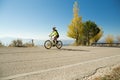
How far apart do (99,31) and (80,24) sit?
1695 centimetres

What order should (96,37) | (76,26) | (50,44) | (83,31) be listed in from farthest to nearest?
1. (96,37)
2. (83,31)
3. (76,26)
4. (50,44)

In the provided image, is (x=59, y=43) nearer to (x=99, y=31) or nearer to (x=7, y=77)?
(x=7, y=77)

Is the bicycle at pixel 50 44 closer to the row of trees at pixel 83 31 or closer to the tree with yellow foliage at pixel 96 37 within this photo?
the row of trees at pixel 83 31

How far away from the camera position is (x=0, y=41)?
67.6ft

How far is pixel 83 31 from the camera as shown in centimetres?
4847

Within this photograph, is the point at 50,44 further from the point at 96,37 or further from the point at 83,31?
the point at 96,37

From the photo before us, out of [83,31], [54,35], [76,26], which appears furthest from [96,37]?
[54,35]

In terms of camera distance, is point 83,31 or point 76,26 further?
point 83,31

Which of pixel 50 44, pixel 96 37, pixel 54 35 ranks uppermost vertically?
pixel 96 37

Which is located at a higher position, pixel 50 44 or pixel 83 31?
pixel 83 31

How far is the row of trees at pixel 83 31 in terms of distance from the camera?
4007 centimetres

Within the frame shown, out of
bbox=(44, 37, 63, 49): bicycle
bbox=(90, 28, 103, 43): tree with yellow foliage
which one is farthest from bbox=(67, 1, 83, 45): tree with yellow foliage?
bbox=(44, 37, 63, 49): bicycle

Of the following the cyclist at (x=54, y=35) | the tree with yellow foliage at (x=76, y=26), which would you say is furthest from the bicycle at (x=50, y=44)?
the tree with yellow foliage at (x=76, y=26)

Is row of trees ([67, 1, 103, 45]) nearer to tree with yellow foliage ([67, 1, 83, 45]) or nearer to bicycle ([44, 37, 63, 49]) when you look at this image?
tree with yellow foliage ([67, 1, 83, 45])
